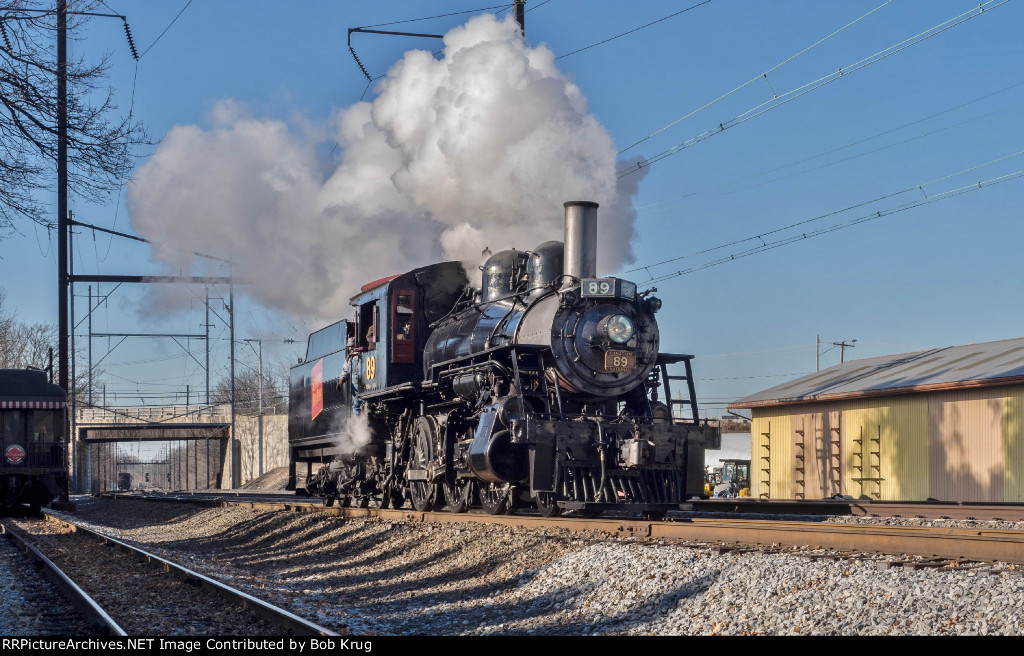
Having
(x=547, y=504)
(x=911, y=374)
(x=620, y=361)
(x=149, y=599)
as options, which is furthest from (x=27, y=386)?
(x=911, y=374)

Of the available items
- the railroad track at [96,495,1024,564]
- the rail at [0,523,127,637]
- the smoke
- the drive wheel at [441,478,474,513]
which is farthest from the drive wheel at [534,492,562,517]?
the rail at [0,523,127,637]

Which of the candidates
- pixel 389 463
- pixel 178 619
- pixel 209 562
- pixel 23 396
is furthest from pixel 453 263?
pixel 23 396

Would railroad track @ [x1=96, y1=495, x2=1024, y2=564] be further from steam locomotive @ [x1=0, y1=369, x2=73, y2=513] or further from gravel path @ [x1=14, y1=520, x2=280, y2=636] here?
steam locomotive @ [x1=0, y1=369, x2=73, y2=513]

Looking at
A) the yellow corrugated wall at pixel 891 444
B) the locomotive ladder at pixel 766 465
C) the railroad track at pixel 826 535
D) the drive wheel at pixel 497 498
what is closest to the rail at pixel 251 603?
the railroad track at pixel 826 535

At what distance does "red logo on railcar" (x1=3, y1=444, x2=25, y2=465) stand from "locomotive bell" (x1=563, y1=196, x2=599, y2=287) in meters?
14.5

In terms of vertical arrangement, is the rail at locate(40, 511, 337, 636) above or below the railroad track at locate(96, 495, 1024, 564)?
below

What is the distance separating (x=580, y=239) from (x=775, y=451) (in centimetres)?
1848

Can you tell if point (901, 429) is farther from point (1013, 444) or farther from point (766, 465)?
point (766, 465)

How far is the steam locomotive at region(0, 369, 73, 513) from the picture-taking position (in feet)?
72.2

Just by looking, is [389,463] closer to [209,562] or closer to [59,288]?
[209,562]

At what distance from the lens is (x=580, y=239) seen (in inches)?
523
